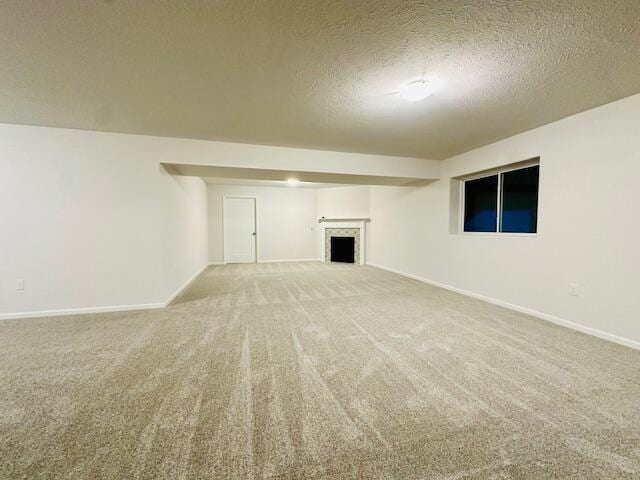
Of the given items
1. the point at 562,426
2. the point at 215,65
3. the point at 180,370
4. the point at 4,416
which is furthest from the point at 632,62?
the point at 4,416

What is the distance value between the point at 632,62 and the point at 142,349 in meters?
4.37

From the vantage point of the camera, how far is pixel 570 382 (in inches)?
71.0

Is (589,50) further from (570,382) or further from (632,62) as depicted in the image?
(570,382)

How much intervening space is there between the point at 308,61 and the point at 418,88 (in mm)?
892

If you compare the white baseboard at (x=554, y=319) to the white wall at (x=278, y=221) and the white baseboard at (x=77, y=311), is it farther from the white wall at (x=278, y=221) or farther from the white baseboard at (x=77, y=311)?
the white baseboard at (x=77, y=311)

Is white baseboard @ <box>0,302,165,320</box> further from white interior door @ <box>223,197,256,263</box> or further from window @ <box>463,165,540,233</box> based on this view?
window @ <box>463,165,540,233</box>

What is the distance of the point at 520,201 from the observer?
3486mm

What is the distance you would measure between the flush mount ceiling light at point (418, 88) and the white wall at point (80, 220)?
3.03m

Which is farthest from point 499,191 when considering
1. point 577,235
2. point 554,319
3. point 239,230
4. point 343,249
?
point 239,230

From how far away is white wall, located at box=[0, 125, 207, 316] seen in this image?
9.77 ft

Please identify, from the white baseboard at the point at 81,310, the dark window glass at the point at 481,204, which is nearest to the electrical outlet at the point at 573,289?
the dark window glass at the point at 481,204

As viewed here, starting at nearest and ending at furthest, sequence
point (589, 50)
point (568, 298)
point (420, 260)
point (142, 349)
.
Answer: point (589, 50), point (142, 349), point (568, 298), point (420, 260)

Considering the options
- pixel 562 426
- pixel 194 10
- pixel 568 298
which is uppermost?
pixel 194 10

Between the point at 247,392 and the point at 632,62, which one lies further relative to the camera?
the point at 632,62
